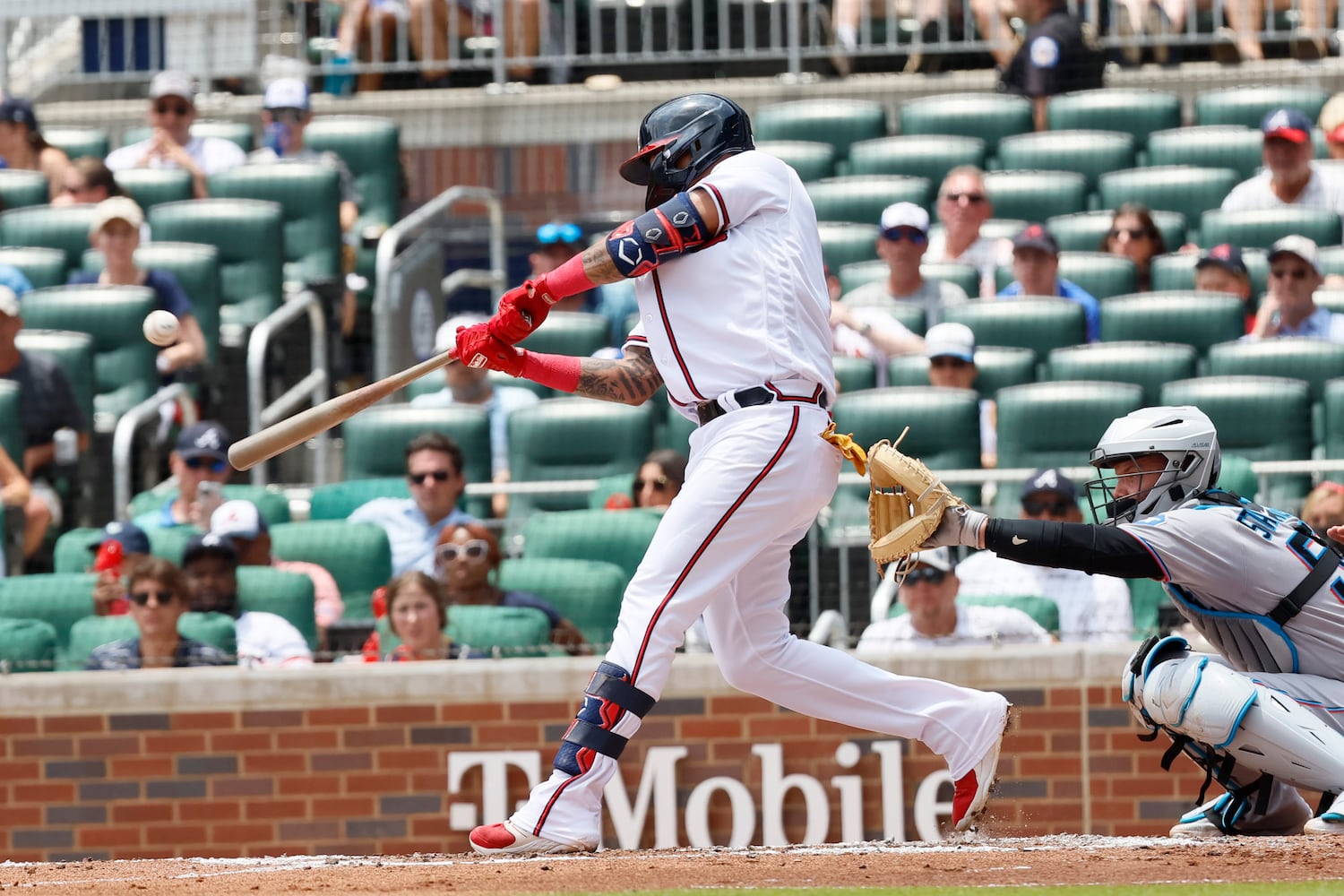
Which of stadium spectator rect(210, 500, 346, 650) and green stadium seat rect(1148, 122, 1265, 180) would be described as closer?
stadium spectator rect(210, 500, 346, 650)

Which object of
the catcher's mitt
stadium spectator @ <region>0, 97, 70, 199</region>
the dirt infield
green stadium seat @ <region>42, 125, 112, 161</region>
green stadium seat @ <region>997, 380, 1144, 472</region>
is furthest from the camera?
green stadium seat @ <region>42, 125, 112, 161</region>

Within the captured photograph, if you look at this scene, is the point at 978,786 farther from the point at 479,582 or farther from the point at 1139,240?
the point at 1139,240

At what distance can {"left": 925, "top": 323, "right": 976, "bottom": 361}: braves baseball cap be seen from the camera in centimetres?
761

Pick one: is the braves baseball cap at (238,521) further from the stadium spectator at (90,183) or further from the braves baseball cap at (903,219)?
the stadium spectator at (90,183)

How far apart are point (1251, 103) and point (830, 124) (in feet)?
6.99

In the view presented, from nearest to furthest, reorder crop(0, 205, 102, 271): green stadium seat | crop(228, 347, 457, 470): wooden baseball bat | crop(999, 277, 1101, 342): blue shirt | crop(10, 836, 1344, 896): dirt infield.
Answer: crop(10, 836, 1344, 896): dirt infield → crop(228, 347, 457, 470): wooden baseball bat → crop(999, 277, 1101, 342): blue shirt → crop(0, 205, 102, 271): green stadium seat

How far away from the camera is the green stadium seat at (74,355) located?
8117 millimetres

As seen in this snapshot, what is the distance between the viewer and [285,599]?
6.74 meters

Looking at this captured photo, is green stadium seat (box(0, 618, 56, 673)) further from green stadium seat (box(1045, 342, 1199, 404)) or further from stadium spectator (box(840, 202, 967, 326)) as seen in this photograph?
green stadium seat (box(1045, 342, 1199, 404))

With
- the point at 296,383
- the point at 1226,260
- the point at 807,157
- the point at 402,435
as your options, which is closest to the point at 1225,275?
the point at 1226,260

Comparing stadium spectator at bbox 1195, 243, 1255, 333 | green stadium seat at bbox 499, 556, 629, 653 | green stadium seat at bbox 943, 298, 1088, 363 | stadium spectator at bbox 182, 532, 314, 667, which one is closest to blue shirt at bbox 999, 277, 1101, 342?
green stadium seat at bbox 943, 298, 1088, 363

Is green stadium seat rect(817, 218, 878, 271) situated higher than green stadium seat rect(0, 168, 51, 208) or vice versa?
green stadium seat rect(0, 168, 51, 208)

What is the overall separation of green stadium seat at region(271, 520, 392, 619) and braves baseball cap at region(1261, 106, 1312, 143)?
4.35 metres

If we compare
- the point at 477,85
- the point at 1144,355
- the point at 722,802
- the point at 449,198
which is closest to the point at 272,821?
the point at 722,802
